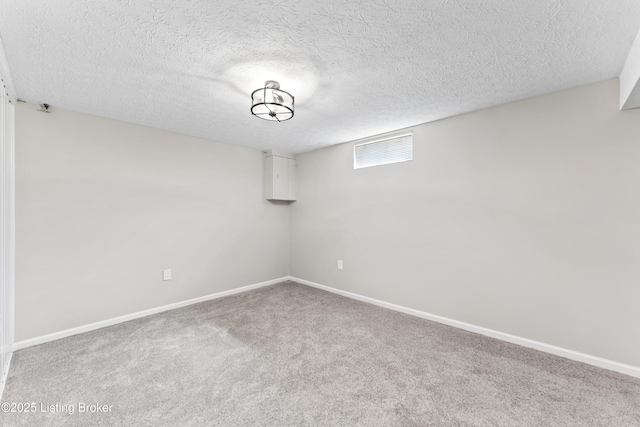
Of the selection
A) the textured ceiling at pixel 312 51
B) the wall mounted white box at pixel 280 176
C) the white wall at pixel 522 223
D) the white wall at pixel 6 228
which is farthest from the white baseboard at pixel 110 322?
the textured ceiling at pixel 312 51

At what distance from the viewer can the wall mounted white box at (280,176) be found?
4.04 meters

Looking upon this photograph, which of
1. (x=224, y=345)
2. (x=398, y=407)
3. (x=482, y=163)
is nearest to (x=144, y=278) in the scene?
(x=224, y=345)

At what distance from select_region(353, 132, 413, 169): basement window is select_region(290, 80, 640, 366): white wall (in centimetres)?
10

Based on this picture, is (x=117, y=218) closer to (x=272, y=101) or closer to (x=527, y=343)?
A: (x=272, y=101)

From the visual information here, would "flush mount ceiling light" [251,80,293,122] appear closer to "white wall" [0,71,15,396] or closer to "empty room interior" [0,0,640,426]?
"empty room interior" [0,0,640,426]

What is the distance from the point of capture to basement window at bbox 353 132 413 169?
121 inches

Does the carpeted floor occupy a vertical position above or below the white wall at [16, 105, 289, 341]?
below

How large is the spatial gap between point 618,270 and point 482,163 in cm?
125

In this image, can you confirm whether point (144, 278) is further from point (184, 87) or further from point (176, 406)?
point (184, 87)

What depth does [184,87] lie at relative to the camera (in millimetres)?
2053

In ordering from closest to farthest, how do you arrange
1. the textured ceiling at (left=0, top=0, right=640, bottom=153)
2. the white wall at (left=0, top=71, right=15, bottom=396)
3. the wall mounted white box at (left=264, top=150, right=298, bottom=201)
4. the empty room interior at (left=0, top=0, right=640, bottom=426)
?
the textured ceiling at (left=0, top=0, right=640, bottom=153), the empty room interior at (left=0, top=0, right=640, bottom=426), the white wall at (left=0, top=71, right=15, bottom=396), the wall mounted white box at (left=264, top=150, right=298, bottom=201)

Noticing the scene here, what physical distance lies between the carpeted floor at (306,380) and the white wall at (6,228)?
0.21m

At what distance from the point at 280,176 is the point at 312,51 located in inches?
103

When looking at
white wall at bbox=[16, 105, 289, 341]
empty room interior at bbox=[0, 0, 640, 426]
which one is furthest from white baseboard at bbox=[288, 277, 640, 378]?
white wall at bbox=[16, 105, 289, 341]
